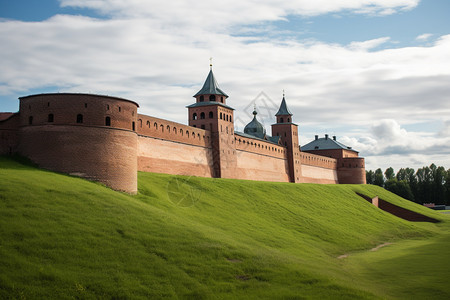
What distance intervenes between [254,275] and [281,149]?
52.4 metres

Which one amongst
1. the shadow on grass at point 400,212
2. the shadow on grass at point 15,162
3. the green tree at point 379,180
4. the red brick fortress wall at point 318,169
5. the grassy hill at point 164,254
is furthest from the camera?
the green tree at point 379,180

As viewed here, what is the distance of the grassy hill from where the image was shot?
54.9 ft

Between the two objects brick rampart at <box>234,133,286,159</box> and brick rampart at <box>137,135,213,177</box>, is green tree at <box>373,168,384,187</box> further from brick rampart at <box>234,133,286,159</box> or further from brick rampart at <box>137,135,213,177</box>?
brick rampart at <box>137,135,213,177</box>

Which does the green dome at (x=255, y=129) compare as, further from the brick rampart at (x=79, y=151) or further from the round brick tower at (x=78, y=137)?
the brick rampart at (x=79, y=151)

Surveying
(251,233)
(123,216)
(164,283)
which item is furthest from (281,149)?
(164,283)

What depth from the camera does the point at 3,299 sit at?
14.6 m

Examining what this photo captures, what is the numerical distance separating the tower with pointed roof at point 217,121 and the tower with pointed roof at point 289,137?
19815mm

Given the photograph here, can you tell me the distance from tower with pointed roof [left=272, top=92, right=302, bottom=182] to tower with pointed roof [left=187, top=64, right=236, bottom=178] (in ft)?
65.0

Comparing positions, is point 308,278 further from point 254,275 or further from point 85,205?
point 85,205

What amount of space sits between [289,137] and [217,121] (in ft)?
85.1

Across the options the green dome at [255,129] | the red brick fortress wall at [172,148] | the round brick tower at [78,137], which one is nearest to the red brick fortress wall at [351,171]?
the green dome at [255,129]

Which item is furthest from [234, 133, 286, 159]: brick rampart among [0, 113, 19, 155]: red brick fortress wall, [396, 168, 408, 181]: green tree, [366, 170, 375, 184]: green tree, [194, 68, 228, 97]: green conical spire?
[396, 168, 408, 181]: green tree

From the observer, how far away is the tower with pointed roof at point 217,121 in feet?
171

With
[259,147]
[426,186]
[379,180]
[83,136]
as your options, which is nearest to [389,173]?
[379,180]
